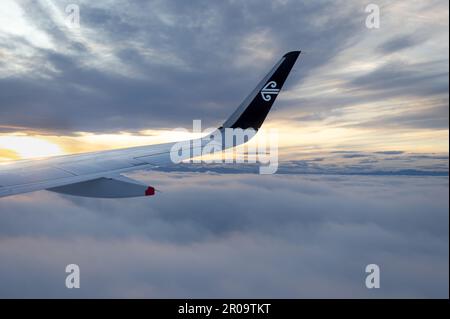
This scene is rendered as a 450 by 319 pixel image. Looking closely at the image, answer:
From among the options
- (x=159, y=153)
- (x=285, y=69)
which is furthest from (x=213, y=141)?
(x=285, y=69)

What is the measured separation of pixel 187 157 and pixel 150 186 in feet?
8.96

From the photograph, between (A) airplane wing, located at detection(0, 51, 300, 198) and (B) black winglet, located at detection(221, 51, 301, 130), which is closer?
(A) airplane wing, located at detection(0, 51, 300, 198)

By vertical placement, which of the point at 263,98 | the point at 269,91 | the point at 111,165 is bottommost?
the point at 111,165

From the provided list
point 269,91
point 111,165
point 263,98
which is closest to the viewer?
point 111,165

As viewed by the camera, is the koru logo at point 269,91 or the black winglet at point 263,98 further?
the koru logo at point 269,91

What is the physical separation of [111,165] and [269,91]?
18.9 feet

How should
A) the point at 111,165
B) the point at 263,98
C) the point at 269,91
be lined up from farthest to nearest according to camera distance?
the point at 263,98, the point at 269,91, the point at 111,165

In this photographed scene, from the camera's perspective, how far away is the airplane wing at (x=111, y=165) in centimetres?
659

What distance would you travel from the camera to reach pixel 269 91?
10359 mm

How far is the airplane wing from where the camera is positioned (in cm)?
659

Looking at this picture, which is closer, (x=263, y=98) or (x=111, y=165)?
(x=111, y=165)

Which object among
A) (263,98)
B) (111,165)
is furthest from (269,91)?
(111,165)

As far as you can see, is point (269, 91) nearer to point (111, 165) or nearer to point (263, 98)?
point (263, 98)

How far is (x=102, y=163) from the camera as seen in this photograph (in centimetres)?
901
